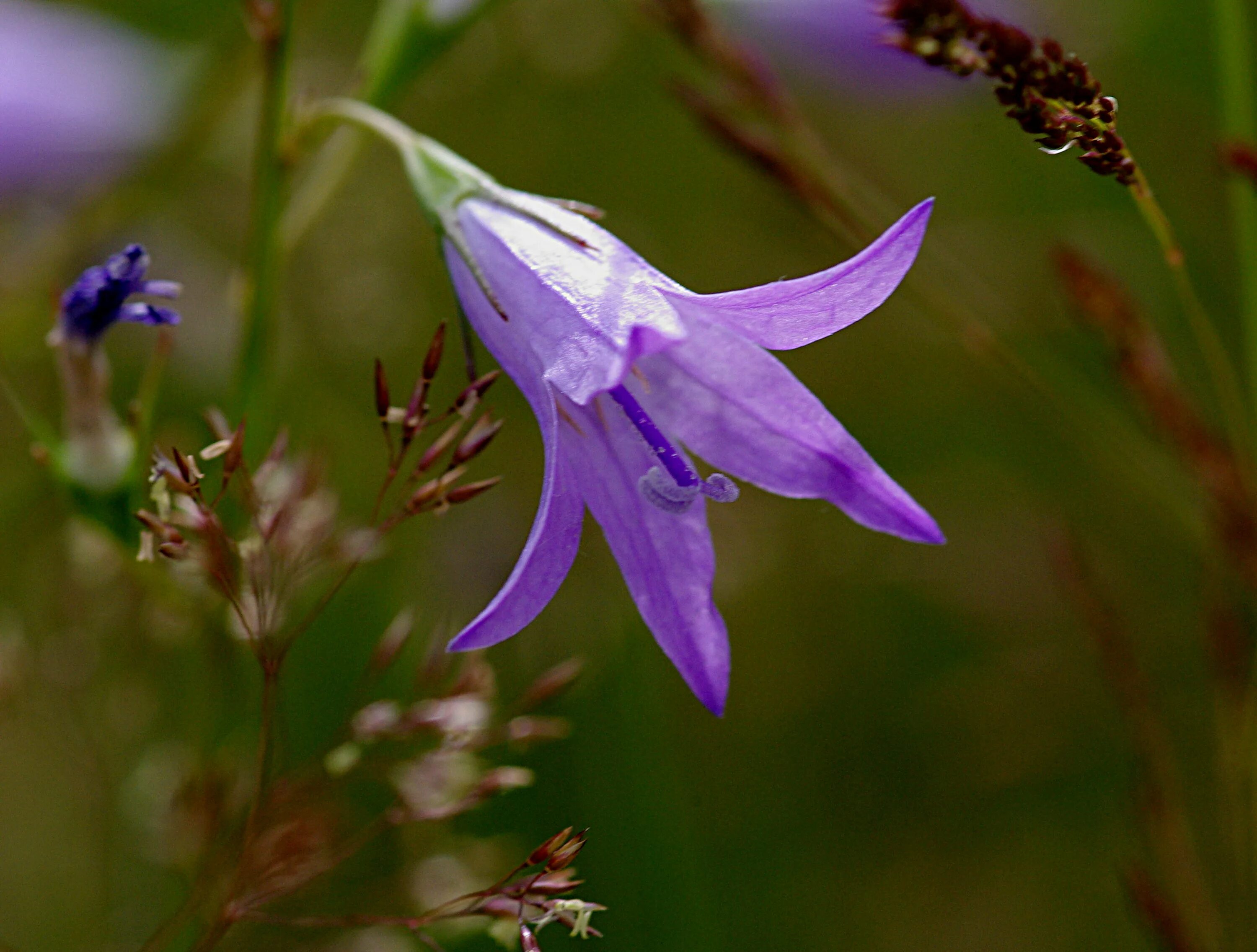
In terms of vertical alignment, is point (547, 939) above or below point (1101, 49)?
below

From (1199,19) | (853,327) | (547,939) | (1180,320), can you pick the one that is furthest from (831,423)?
(1199,19)

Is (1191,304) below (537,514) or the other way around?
below

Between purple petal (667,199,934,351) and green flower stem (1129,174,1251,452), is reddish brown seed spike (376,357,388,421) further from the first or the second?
green flower stem (1129,174,1251,452)

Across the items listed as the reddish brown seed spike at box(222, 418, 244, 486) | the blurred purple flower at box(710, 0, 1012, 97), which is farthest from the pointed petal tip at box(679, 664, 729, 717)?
the blurred purple flower at box(710, 0, 1012, 97)

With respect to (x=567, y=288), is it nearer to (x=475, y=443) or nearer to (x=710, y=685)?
(x=475, y=443)

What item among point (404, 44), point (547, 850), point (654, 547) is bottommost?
point (547, 850)

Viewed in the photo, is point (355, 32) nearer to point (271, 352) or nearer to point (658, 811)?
point (271, 352)

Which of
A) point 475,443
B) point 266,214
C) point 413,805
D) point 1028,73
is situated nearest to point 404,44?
point 266,214
